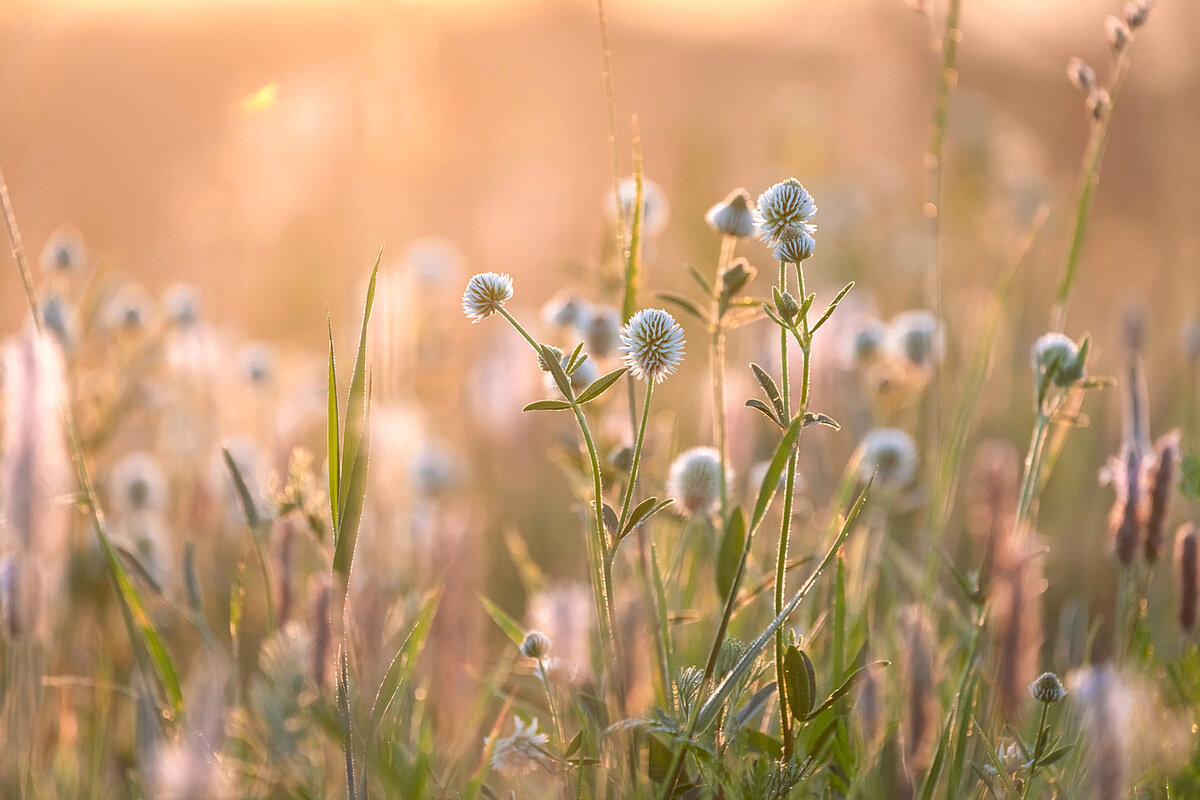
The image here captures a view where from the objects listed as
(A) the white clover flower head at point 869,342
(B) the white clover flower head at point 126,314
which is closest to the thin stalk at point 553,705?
(A) the white clover flower head at point 869,342

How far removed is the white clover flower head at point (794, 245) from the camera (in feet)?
3.01

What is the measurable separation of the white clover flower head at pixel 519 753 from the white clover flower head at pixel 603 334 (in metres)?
0.46

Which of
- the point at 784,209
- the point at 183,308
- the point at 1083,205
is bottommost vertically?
the point at 183,308

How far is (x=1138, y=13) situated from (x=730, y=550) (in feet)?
2.51

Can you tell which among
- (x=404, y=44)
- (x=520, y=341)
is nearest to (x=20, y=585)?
(x=404, y=44)

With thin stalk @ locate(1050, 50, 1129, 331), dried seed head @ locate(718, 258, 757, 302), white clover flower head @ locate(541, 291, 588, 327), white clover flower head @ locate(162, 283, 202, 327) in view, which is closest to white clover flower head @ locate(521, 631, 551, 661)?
dried seed head @ locate(718, 258, 757, 302)

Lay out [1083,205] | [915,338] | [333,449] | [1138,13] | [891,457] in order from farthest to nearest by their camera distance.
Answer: [915,338]
[891,457]
[1083,205]
[1138,13]
[333,449]

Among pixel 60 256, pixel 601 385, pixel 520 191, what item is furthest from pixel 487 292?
pixel 520 191

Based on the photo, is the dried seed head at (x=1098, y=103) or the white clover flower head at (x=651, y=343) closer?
the white clover flower head at (x=651, y=343)

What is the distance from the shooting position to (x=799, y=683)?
960mm

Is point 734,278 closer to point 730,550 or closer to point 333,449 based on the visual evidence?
point 730,550

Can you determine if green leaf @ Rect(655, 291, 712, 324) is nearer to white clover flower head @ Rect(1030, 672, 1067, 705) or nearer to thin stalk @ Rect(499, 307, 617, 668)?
thin stalk @ Rect(499, 307, 617, 668)

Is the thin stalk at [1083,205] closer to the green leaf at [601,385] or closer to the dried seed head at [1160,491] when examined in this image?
the dried seed head at [1160,491]

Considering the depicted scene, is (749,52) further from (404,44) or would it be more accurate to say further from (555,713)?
(555,713)
